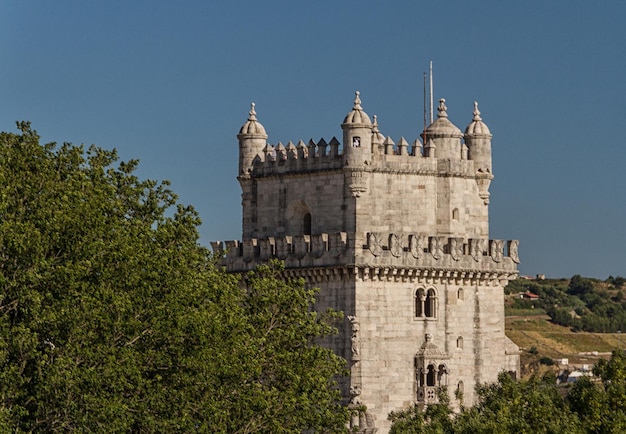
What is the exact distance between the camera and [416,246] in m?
89.7

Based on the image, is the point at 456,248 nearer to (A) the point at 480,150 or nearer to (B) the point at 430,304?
(B) the point at 430,304

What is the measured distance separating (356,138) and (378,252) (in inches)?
200

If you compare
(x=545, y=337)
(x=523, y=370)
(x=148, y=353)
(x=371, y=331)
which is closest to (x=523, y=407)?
(x=371, y=331)

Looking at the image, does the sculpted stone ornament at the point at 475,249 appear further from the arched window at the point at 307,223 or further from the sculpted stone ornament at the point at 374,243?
the arched window at the point at 307,223

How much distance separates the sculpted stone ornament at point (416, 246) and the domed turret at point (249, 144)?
9097 millimetres

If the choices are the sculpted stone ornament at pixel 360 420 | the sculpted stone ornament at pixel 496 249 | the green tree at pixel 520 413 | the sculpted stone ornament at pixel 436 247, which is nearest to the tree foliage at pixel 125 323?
the green tree at pixel 520 413

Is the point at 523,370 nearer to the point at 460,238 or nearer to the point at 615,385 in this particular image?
the point at 460,238

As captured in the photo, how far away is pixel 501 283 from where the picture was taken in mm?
93625

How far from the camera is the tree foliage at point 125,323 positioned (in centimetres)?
6369

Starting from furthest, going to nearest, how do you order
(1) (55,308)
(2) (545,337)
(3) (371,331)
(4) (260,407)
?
(2) (545,337)
(3) (371,331)
(4) (260,407)
(1) (55,308)

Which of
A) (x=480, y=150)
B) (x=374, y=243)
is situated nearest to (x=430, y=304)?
(x=374, y=243)

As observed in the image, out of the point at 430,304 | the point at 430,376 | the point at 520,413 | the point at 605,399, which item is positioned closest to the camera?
the point at 605,399

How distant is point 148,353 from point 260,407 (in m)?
4.63

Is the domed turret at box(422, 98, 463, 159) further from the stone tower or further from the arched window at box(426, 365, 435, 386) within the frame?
the arched window at box(426, 365, 435, 386)
